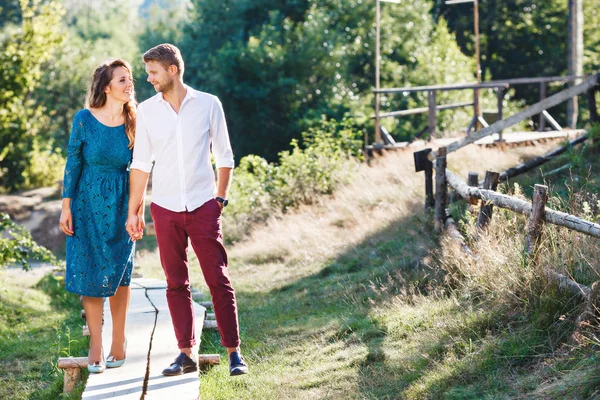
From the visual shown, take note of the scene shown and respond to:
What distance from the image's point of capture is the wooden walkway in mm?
4941

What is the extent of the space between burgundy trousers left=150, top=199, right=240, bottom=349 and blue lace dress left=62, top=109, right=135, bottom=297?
383 mm

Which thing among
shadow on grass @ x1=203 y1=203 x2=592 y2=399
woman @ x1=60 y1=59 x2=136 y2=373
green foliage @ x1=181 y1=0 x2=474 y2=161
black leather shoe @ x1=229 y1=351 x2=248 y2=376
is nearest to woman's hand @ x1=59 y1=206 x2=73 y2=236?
woman @ x1=60 y1=59 x2=136 y2=373

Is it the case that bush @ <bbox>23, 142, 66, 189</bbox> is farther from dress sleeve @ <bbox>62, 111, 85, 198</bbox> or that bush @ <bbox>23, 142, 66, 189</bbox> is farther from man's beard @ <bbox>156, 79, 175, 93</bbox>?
man's beard @ <bbox>156, 79, 175, 93</bbox>

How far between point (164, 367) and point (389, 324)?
208 cm

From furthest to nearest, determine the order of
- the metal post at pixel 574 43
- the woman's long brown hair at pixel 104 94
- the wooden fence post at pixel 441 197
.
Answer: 1. the metal post at pixel 574 43
2. the wooden fence post at pixel 441 197
3. the woman's long brown hair at pixel 104 94

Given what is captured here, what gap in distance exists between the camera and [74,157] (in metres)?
5.26

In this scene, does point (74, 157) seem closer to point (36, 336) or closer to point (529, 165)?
point (36, 336)

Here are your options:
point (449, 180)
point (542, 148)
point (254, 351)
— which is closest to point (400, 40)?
point (542, 148)

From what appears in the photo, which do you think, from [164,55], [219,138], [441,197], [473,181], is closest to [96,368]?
[219,138]

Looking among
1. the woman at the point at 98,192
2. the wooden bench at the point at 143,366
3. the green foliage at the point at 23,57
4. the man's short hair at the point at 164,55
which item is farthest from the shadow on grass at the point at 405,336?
the green foliage at the point at 23,57

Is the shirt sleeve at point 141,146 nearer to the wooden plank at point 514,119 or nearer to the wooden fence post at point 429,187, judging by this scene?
the wooden fence post at point 429,187

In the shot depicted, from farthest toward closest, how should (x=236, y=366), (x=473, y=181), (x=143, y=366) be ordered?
(x=473, y=181)
(x=143, y=366)
(x=236, y=366)

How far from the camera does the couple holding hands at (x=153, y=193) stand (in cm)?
Result: 493

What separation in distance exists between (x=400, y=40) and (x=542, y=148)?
46.8ft
